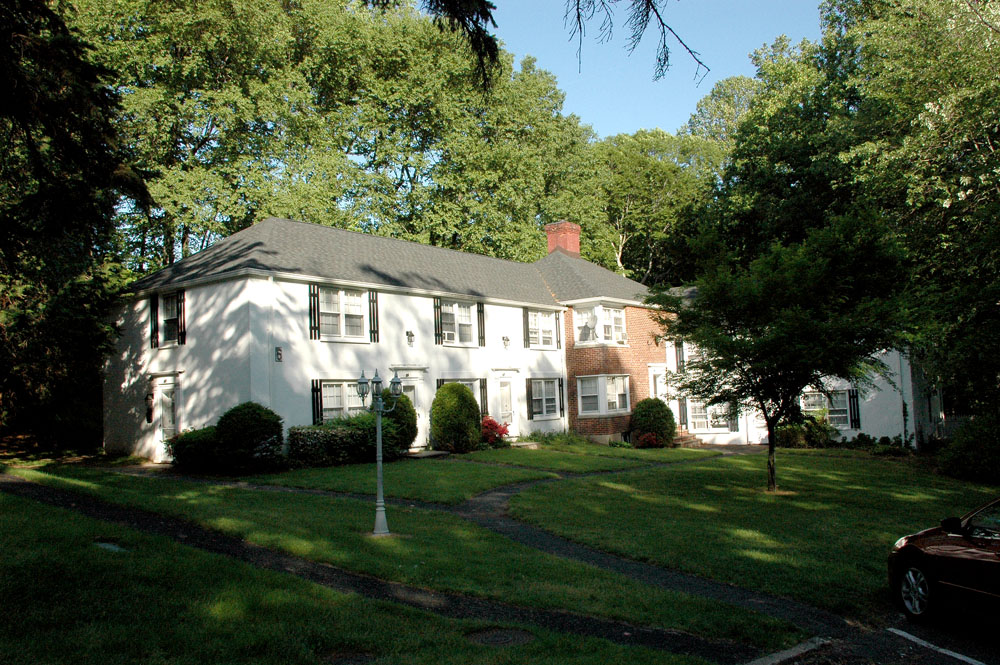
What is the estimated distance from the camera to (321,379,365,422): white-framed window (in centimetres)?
2098

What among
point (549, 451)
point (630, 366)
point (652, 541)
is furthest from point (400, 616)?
point (630, 366)

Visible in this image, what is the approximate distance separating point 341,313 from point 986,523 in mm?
17574

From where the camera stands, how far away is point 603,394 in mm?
28359

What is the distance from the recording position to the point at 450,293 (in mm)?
24734

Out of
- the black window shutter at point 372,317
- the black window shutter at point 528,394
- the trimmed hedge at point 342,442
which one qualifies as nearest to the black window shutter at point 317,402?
the trimmed hedge at point 342,442

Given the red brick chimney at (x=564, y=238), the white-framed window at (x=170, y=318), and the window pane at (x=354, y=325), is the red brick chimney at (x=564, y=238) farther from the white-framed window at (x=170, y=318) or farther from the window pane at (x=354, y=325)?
the white-framed window at (x=170, y=318)

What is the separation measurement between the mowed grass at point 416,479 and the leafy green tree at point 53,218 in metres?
6.97

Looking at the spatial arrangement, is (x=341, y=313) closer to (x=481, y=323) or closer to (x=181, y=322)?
(x=181, y=322)

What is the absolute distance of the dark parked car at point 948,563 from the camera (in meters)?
6.52

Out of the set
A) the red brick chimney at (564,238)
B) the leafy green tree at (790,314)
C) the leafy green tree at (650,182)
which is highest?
the leafy green tree at (650,182)

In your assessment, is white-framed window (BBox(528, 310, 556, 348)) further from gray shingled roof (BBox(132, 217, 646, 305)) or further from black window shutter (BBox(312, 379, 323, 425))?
black window shutter (BBox(312, 379, 323, 425))

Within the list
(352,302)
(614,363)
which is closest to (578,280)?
(614,363)

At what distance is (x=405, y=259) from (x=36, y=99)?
1822cm

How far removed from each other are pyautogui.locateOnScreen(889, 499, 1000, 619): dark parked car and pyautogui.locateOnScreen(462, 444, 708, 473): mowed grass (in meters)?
11.9
